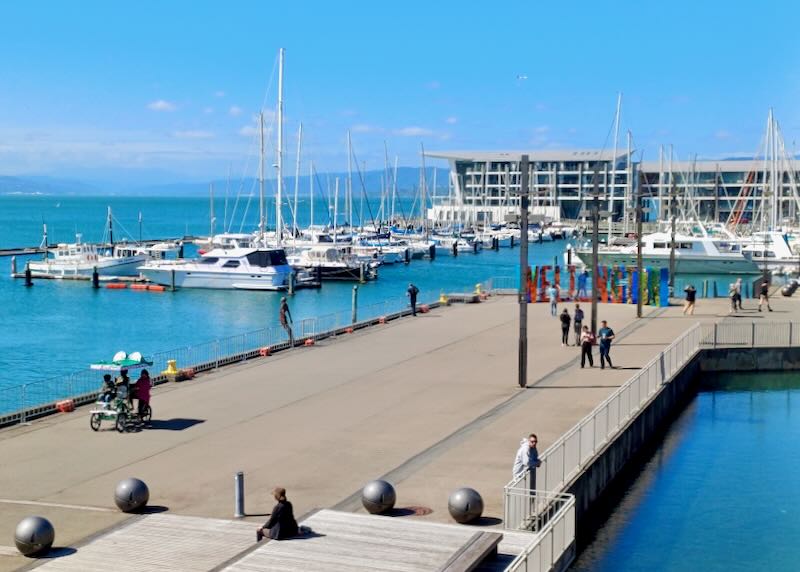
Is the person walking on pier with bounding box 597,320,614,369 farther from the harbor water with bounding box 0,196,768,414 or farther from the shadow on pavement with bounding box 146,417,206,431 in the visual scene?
the harbor water with bounding box 0,196,768,414

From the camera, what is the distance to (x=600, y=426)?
2347cm

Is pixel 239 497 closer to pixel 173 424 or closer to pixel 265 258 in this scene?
pixel 173 424

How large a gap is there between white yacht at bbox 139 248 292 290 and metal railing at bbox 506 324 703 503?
166 ft

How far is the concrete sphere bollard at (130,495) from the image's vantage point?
17.9 metres

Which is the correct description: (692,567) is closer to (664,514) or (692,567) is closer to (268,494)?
(664,514)

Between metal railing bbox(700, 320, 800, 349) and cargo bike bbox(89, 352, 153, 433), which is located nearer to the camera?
Answer: cargo bike bbox(89, 352, 153, 433)

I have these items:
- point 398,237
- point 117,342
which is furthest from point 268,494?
point 398,237

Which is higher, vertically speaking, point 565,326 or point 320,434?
point 565,326

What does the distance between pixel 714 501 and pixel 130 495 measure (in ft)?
43.5

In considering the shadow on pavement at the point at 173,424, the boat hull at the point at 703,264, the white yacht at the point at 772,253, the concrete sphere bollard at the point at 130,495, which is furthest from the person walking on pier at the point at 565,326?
the white yacht at the point at 772,253

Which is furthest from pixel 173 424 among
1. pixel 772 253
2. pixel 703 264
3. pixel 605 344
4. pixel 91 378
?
pixel 772 253

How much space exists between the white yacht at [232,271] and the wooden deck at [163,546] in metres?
65.5

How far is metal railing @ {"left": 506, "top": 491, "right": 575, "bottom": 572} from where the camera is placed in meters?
14.9

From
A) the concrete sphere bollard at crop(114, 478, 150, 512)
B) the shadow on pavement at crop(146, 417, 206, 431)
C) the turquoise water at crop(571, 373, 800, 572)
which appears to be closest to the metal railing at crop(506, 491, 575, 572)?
the turquoise water at crop(571, 373, 800, 572)
